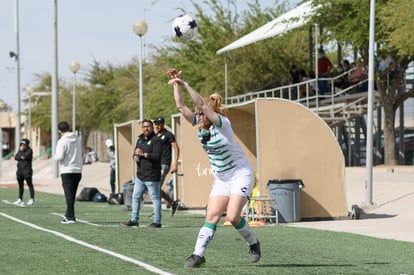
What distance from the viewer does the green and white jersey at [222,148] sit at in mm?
10891

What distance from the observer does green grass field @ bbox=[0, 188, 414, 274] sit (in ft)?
36.2

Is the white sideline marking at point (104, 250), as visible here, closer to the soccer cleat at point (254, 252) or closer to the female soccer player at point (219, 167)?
the female soccer player at point (219, 167)

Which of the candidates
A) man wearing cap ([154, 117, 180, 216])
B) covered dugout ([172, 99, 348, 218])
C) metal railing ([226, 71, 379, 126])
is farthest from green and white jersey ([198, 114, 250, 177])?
metal railing ([226, 71, 379, 126])

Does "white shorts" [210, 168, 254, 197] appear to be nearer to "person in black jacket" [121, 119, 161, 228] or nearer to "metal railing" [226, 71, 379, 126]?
"person in black jacket" [121, 119, 161, 228]

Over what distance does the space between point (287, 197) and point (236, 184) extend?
347 inches

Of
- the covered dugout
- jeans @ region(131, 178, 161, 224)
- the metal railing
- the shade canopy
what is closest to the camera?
jeans @ region(131, 178, 161, 224)

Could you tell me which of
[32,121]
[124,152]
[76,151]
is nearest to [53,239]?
[76,151]

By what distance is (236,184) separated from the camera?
1091 centimetres

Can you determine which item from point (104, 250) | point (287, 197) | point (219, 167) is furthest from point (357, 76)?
point (219, 167)

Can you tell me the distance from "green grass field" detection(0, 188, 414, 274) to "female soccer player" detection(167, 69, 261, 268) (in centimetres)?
43

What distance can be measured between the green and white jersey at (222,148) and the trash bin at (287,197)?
8.64 meters

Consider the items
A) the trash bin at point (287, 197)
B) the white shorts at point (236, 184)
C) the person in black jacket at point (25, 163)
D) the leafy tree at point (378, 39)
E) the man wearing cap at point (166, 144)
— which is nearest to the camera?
the white shorts at point (236, 184)

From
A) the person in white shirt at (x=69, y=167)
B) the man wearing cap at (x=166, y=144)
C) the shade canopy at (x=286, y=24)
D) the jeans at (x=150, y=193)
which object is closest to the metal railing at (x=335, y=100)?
the shade canopy at (x=286, y=24)

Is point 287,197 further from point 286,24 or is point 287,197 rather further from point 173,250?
point 286,24
